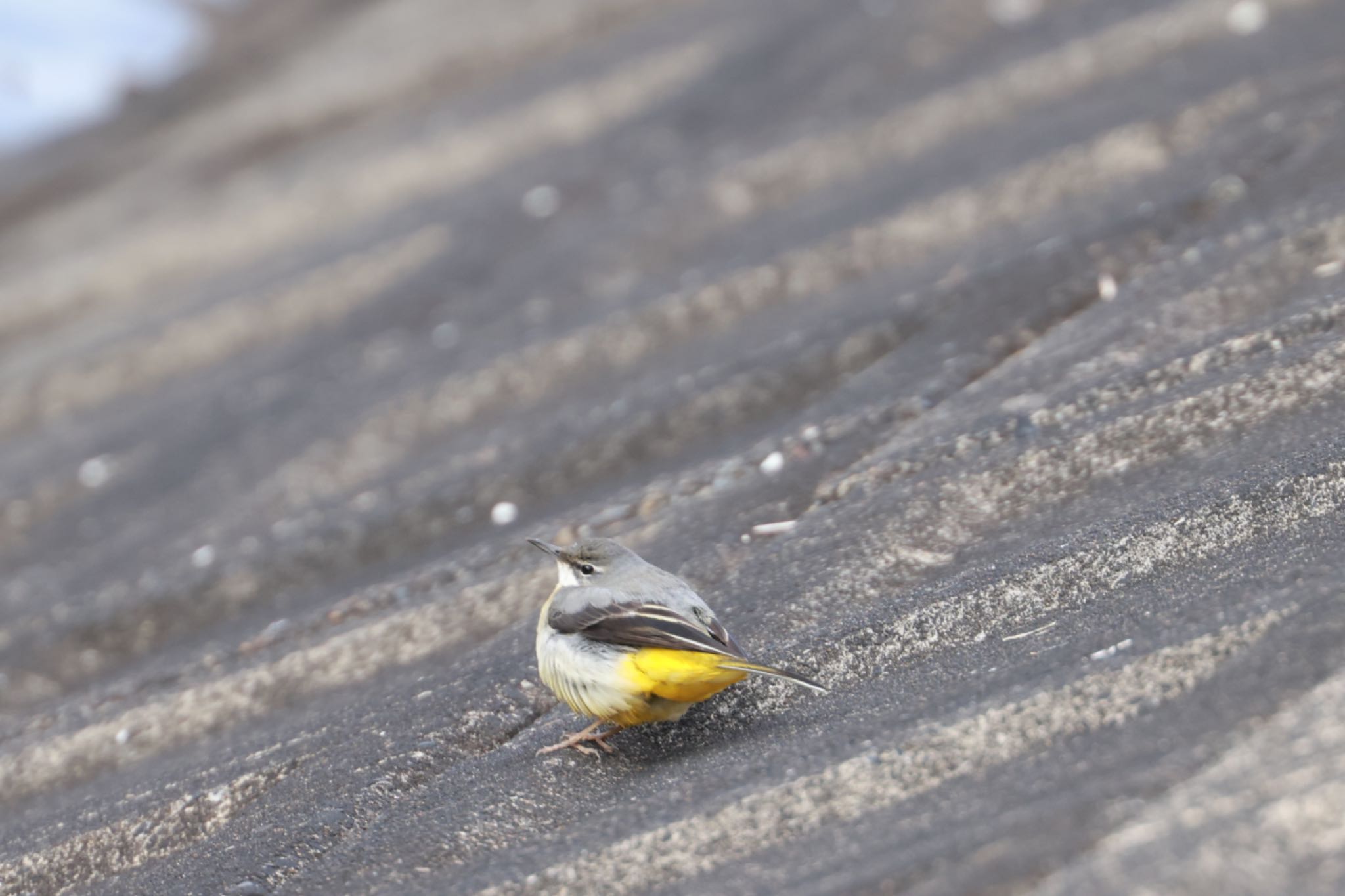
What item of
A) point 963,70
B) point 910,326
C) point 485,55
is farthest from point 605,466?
point 485,55

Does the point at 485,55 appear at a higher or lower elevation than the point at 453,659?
higher

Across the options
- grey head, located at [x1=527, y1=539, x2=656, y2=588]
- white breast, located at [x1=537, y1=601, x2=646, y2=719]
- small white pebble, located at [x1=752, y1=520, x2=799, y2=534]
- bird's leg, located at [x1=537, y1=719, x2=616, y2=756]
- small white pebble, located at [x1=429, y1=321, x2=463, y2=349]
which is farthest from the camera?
small white pebble, located at [x1=429, y1=321, x2=463, y2=349]

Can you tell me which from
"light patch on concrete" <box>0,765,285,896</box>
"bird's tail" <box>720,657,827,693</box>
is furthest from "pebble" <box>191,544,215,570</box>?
"bird's tail" <box>720,657,827,693</box>

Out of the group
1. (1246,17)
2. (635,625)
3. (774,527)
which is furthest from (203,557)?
(1246,17)

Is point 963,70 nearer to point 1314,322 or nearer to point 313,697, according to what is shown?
point 1314,322

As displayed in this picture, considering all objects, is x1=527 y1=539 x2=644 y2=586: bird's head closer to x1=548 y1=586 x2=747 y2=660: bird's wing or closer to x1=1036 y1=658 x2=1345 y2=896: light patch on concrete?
x1=548 y1=586 x2=747 y2=660: bird's wing

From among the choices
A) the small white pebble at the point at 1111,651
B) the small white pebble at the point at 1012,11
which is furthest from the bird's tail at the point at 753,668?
the small white pebble at the point at 1012,11
